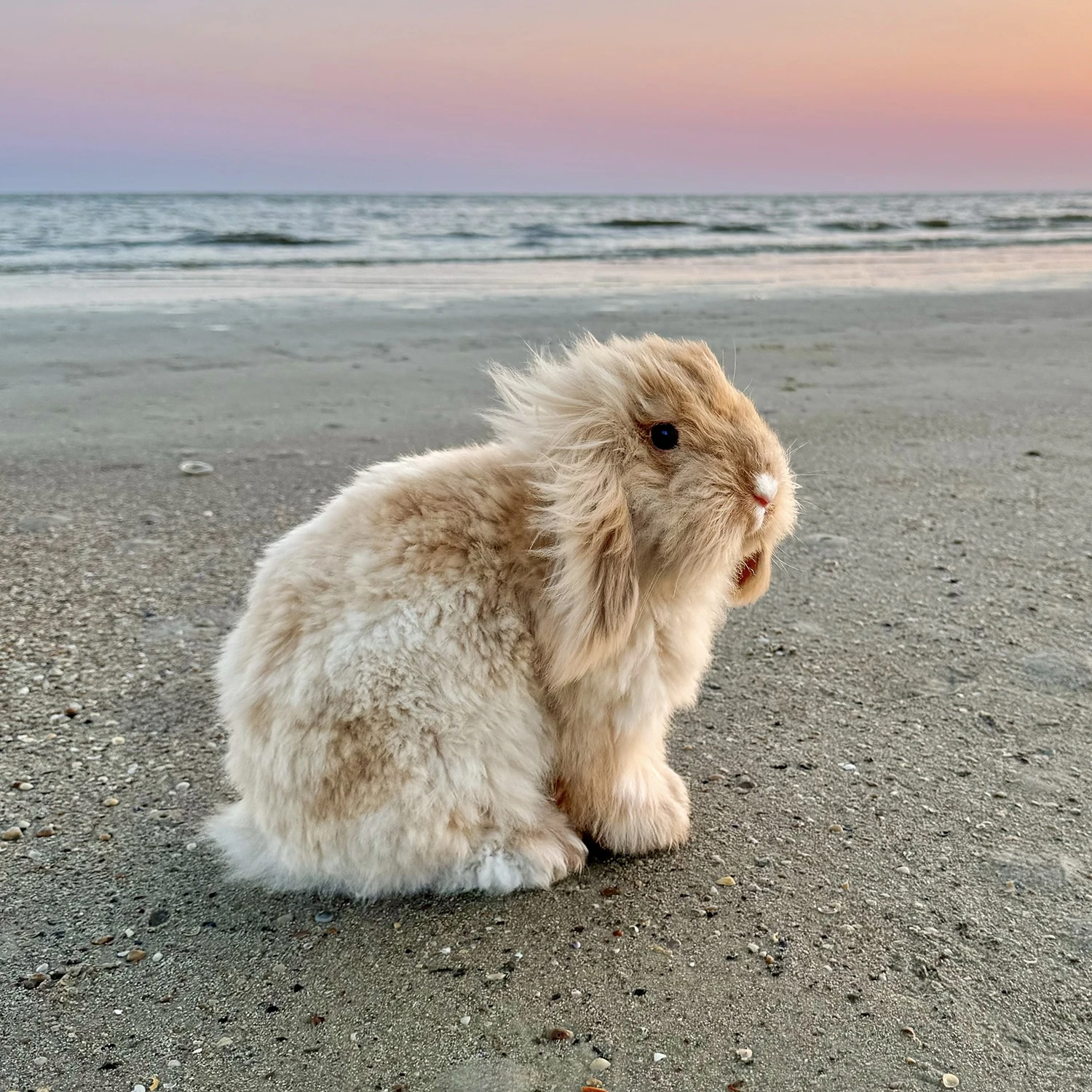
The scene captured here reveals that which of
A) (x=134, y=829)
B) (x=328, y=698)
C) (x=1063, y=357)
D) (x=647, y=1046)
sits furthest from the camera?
(x=1063, y=357)

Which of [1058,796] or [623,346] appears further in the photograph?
[1058,796]

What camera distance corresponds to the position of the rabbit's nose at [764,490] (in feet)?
6.67

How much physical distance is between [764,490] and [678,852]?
0.94m

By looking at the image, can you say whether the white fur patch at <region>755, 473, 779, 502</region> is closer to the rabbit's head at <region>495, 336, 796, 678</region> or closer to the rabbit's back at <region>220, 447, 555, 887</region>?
the rabbit's head at <region>495, 336, 796, 678</region>

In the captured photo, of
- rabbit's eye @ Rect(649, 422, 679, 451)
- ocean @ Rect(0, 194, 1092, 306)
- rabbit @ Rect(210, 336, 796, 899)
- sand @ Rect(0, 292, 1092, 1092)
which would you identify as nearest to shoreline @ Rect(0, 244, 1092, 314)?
ocean @ Rect(0, 194, 1092, 306)

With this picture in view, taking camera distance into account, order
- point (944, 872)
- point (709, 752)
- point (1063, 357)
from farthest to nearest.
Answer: point (1063, 357) < point (709, 752) < point (944, 872)

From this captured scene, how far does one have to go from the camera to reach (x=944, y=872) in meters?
2.33

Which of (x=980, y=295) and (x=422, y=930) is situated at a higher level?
(x=980, y=295)

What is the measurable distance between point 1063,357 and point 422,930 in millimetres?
7603

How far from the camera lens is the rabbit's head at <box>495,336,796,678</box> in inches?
78.6

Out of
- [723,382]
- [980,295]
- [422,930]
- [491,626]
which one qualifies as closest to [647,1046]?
[422,930]

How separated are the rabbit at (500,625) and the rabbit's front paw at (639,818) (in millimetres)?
76

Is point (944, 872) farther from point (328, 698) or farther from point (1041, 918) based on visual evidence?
point (328, 698)

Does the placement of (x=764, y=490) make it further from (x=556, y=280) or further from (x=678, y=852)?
(x=556, y=280)
